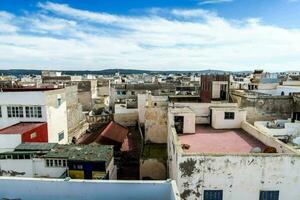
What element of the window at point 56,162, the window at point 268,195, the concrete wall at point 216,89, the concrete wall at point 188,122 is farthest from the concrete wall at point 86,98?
the window at point 268,195

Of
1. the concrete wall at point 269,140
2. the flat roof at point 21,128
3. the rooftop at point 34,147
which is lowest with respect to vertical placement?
the rooftop at point 34,147

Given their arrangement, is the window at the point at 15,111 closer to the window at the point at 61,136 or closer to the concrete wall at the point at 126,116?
the window at the point at 61,136

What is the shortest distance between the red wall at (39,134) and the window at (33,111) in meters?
1.61

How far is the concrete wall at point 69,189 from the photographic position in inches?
441

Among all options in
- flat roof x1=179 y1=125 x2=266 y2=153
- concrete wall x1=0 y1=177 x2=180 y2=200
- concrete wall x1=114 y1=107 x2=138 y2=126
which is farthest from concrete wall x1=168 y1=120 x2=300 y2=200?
concrete wall x1=114 y1=107 x2=138 y2=126

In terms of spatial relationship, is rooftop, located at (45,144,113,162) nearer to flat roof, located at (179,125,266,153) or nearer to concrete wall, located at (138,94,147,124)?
flat roof, located at (179,125,266,153)

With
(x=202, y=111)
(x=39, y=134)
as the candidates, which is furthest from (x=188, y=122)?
(x=39, y=134)

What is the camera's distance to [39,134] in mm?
27969

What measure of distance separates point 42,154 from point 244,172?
50.5 ft

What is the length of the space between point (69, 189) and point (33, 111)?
21039 mm

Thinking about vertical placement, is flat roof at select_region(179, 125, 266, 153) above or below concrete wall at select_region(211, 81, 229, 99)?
below

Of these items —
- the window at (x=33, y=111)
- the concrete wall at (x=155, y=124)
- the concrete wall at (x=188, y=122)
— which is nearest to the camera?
the concrete wall at (x=188, y=122)

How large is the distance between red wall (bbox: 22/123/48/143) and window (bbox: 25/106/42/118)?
5.27ft

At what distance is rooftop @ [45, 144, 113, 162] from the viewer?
2059 cm
